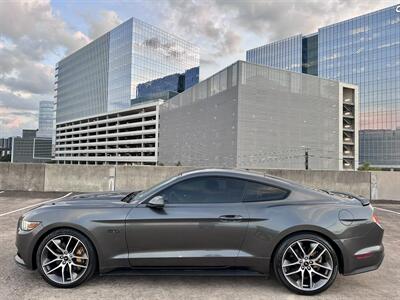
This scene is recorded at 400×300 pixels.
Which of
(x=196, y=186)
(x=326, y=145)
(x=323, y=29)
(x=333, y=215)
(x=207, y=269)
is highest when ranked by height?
(x=323, y=29)

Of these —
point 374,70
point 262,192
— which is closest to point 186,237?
point 262,192

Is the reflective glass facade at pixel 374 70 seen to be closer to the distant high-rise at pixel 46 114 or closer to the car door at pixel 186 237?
the car door at pixel 186 237

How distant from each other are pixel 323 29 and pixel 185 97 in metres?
55.5

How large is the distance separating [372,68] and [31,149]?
505 feet

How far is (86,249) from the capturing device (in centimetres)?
378

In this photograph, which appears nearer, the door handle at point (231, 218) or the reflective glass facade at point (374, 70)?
the door handle at point (231, 218)

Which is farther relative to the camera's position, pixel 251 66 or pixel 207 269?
pixel 251 66

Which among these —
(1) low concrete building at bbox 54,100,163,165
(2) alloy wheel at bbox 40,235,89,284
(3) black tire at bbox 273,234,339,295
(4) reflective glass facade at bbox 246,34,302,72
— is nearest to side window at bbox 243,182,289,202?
(3) black tire at bbox 273,234,339,295

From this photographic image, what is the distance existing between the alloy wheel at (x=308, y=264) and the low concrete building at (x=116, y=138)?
84.0 metres

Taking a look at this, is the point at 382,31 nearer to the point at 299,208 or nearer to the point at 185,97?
the point at 185,97

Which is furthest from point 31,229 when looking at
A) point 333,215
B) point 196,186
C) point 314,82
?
point 314,82

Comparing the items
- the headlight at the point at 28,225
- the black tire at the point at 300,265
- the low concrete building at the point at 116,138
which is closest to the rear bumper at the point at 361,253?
the black tire at the point at 300,265

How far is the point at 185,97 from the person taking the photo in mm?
71750

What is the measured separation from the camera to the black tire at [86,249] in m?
3.77
